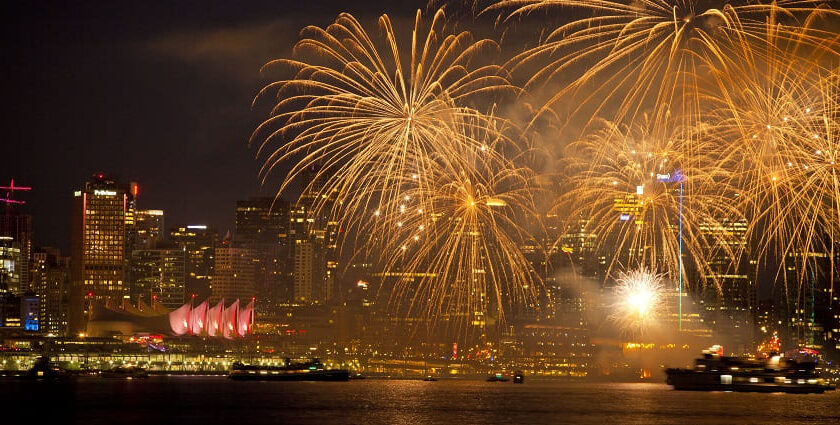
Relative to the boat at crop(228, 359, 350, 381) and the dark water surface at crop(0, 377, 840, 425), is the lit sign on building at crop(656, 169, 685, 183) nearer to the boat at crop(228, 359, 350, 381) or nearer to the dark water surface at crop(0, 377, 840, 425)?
the dark water surface at crop(0, 377, 840, 425)

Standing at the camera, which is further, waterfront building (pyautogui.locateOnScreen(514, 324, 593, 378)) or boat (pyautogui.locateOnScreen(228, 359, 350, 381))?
waterfront building (pyautogui.locateOnScreen(514, 324, 593, 378))

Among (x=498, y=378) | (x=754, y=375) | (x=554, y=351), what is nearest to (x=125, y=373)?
(x=498, y=378)

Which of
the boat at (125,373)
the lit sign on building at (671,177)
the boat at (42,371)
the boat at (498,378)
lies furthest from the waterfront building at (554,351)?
the lit sign on building at (671,177)

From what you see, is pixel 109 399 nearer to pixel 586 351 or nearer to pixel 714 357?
pixel 714 357

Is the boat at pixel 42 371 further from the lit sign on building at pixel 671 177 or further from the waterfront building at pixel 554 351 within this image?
the lit sign on building at pixel 671 177

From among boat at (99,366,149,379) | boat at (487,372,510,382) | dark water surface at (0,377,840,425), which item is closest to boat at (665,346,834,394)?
dark water surface at (0,377,840,425)

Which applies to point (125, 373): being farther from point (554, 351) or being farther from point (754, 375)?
point (754, 375)

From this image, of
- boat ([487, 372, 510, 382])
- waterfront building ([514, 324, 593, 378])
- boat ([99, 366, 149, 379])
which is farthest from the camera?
boat ([99, 366, 149, 379])
